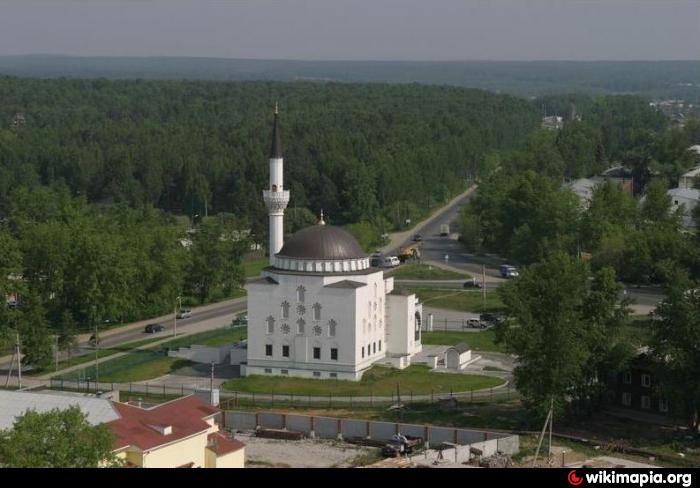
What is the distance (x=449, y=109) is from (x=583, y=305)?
142m

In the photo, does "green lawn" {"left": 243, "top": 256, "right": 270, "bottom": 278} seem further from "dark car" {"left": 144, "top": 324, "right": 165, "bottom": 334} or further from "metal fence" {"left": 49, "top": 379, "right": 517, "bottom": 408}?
"metal fence" {"left": 49, "top": 379, "right": 517, "bottom": 408}

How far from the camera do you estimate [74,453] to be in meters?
37.2

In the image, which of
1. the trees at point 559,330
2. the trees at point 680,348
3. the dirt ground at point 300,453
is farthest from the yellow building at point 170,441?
the trees at point 680,348

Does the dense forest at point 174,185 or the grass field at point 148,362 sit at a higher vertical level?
the dense forest at point 174,185

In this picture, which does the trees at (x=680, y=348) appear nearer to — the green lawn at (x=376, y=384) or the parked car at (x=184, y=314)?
the green lawn at (x=376, y=384)

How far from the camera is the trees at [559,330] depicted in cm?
5181

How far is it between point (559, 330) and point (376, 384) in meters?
10.9

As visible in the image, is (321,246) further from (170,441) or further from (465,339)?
(170,441)

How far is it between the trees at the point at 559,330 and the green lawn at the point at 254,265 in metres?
38.4

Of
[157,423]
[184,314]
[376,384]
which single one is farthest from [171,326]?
[157,423]

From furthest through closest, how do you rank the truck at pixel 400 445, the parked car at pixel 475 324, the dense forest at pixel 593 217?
the dense forest at pixel 593 217 → the parked car at pixel 475 324 → the truck at pixel 400 445

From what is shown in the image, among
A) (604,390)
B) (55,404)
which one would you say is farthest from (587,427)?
(55,404)
